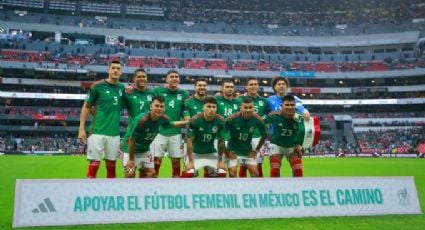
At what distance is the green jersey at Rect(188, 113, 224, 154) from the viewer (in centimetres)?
885

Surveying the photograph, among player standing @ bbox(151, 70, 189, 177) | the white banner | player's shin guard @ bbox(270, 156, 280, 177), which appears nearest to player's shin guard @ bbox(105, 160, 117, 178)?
player standing @ bbox(151, 70, 189, 177)

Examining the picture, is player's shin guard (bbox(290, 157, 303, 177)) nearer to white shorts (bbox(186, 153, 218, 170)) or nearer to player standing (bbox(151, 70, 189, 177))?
white shorts (bbox(186, 153, 218, 170))

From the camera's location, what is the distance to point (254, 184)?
7.19 metres

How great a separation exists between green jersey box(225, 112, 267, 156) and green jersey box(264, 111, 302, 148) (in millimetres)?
255

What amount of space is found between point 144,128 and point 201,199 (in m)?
2.15

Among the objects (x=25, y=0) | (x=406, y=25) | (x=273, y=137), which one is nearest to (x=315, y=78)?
(x=406, y=25)

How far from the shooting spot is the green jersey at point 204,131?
8.85 meters

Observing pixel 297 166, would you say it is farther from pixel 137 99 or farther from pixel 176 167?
pixel 137 99

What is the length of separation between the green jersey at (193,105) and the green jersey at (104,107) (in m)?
1.80

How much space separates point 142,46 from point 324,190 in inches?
2338

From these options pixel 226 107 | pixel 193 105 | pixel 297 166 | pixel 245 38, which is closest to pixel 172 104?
pixel 193 105

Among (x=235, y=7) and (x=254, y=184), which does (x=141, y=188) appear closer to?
(x=254, y=184)

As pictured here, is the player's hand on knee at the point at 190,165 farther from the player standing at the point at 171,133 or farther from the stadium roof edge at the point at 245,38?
the stadium roof edge at the point at 245,38

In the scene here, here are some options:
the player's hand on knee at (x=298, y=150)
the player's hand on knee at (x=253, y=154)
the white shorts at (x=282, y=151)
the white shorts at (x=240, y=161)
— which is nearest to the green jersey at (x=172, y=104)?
the white shorts at (x=240, y=161)
